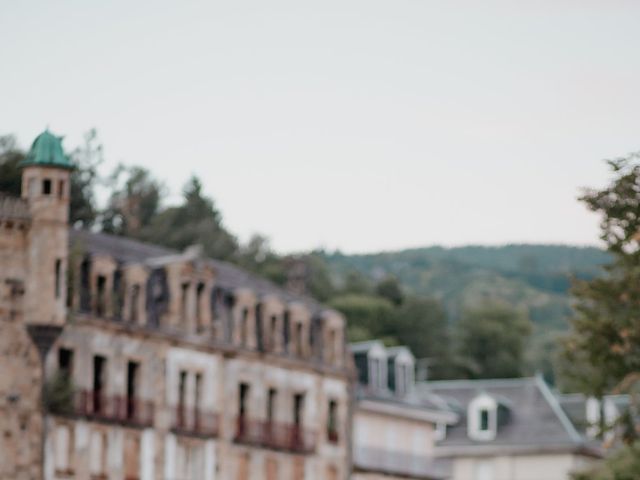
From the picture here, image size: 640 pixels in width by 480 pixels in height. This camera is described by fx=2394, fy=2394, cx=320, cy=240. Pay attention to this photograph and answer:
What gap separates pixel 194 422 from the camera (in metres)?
100

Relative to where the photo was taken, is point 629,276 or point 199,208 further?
point 199,208

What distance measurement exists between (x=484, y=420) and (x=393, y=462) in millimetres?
18216

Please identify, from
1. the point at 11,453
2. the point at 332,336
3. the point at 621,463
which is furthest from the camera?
the point at 332,336

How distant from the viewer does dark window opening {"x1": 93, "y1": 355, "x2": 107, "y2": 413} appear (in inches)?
3698

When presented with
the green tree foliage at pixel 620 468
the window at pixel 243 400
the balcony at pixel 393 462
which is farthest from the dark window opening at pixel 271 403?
the green tree foliage at pixel 620 468

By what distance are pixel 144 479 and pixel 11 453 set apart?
8.45 m

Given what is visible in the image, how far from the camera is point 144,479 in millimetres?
95812

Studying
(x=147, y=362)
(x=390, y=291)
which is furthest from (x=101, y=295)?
(x=390, y=291)

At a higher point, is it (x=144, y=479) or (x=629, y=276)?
(x=629, y=276)

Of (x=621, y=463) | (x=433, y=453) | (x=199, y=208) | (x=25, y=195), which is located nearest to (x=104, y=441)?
(x=25, y=195)

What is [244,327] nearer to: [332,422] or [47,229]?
[332,422]

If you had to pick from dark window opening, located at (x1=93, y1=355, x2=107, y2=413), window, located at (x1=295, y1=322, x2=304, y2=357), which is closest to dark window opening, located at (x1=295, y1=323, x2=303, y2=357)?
window, located at (x1=295, y1=322, x2=304, y2=357)

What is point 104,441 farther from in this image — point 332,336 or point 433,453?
point 433,453

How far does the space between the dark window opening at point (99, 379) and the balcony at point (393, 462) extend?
68.2ft
